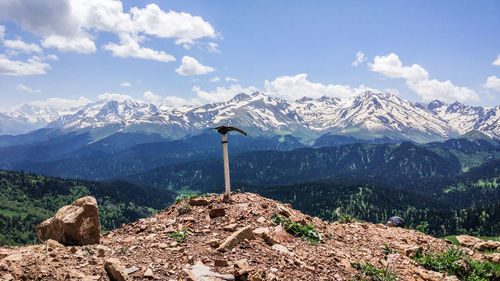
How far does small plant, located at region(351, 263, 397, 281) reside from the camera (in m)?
10.8

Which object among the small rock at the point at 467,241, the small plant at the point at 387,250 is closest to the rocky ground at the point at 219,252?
the small plant at the point at 387,250

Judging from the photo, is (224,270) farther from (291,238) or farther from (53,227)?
(53,227)

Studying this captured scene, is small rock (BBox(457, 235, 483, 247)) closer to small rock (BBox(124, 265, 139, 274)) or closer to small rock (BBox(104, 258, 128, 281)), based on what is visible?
small rock (BBox(124, 265, 139, 274))

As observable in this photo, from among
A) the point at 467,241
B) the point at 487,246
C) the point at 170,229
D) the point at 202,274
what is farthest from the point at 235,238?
the point at 467,241

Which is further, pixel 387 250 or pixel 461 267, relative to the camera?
pixel 387 250

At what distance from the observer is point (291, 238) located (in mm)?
12844

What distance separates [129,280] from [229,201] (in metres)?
7.55

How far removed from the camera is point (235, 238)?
37.0ft

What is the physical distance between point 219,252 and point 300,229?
473 centimetres

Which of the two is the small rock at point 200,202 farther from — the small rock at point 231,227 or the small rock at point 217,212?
Answer: the small rock at point 231,227

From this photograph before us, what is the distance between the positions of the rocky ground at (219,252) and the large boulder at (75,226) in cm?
81

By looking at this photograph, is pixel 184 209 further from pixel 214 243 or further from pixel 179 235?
pixel 214 243

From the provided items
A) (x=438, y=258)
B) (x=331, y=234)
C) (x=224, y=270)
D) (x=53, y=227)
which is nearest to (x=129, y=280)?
(x=224, y=270)

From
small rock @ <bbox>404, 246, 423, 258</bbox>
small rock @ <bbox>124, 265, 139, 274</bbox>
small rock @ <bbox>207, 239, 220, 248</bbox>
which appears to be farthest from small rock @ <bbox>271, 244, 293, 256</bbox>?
small rock @ <bbox>404, 246, 423, 258</bbox>
